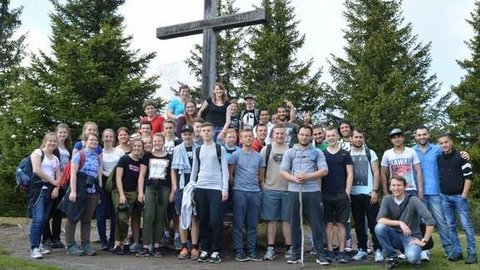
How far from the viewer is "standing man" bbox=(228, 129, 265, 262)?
7941mm

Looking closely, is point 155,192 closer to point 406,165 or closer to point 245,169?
point 245,169

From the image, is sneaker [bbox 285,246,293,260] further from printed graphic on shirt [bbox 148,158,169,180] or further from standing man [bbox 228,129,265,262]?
printed graphic on shirt [bbox 148,158,169,180]

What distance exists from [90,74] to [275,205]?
43.5 ft

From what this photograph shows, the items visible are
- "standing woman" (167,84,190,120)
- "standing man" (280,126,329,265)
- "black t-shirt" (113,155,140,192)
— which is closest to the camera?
"standing man" (280,126,329,265)

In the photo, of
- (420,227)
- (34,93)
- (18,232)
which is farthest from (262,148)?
(34,93)

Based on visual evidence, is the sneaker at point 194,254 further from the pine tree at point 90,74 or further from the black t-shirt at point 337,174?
the pine tree at point 90,74

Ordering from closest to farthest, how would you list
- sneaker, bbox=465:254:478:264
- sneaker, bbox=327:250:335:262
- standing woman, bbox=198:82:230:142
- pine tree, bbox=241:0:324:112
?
1. sneaker, bbox=465:254:478:264
2. sneaker, bbox=327:250:335:262
3. standing woman, bbox=198:82:230:142
4. pine tree, bbox=241:0:324:112

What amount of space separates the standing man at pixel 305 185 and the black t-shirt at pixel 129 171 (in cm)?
225

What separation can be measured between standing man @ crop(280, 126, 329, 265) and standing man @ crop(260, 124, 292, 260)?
0.36 metres

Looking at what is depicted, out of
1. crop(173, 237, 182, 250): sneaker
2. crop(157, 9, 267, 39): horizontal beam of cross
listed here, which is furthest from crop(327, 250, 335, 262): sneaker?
crop(157, 9, 267, 39): horizontal beam of cross

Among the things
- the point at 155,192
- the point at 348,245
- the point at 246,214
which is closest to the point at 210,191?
the point at 246,214

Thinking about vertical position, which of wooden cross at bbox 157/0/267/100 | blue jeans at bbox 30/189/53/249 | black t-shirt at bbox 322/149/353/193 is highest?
wooden cross at bbox 157/0/267/100

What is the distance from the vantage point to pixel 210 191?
25.5 ft

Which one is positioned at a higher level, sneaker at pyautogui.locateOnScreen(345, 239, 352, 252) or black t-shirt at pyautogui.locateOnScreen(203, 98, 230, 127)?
black t-shirt at pyautogui.locateOnScreen(203, 98, 230, 127)
